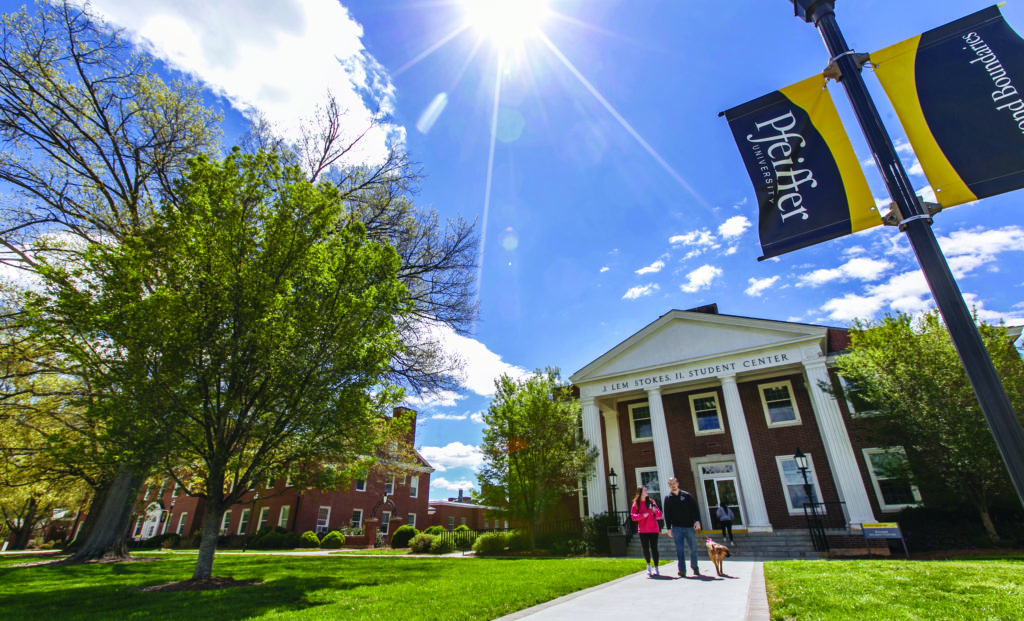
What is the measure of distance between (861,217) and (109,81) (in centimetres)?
1823

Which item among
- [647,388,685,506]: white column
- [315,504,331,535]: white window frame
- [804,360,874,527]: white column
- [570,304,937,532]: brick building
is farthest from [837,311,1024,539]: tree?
[315,504,331,535]: white window frame

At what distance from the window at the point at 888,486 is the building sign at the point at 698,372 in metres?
4.72

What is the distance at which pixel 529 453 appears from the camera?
19.0m

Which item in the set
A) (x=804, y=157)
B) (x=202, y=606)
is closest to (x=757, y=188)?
(x=804, y=157)

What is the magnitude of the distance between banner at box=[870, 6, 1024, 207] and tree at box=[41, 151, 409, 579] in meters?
7.55

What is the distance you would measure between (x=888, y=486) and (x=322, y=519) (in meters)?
32.8

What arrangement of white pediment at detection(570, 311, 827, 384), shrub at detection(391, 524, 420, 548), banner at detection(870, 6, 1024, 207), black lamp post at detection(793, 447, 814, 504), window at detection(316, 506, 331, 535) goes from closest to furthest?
banner at detection(870, 6, 1024, 207) < black lamp post at detection(793, 447, 814, 504) < white pediment at detection(570, 311, 827, 384) < shrub at detection(391, 524, 420, 548) < window at detection(316, 506, 331, 535)

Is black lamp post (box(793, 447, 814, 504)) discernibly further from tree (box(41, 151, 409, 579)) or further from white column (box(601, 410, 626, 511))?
tree (box(41, 151, 409, 579))

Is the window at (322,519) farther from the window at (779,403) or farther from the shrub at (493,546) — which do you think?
the window at (779,403)

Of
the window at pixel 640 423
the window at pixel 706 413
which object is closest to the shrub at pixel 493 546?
the window at pixel 640 423

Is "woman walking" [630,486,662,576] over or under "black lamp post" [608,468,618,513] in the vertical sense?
under

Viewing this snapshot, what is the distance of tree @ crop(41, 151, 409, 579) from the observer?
7020mm

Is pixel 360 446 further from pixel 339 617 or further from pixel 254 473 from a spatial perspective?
pixel 339 617

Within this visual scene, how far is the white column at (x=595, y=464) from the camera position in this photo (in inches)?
786
